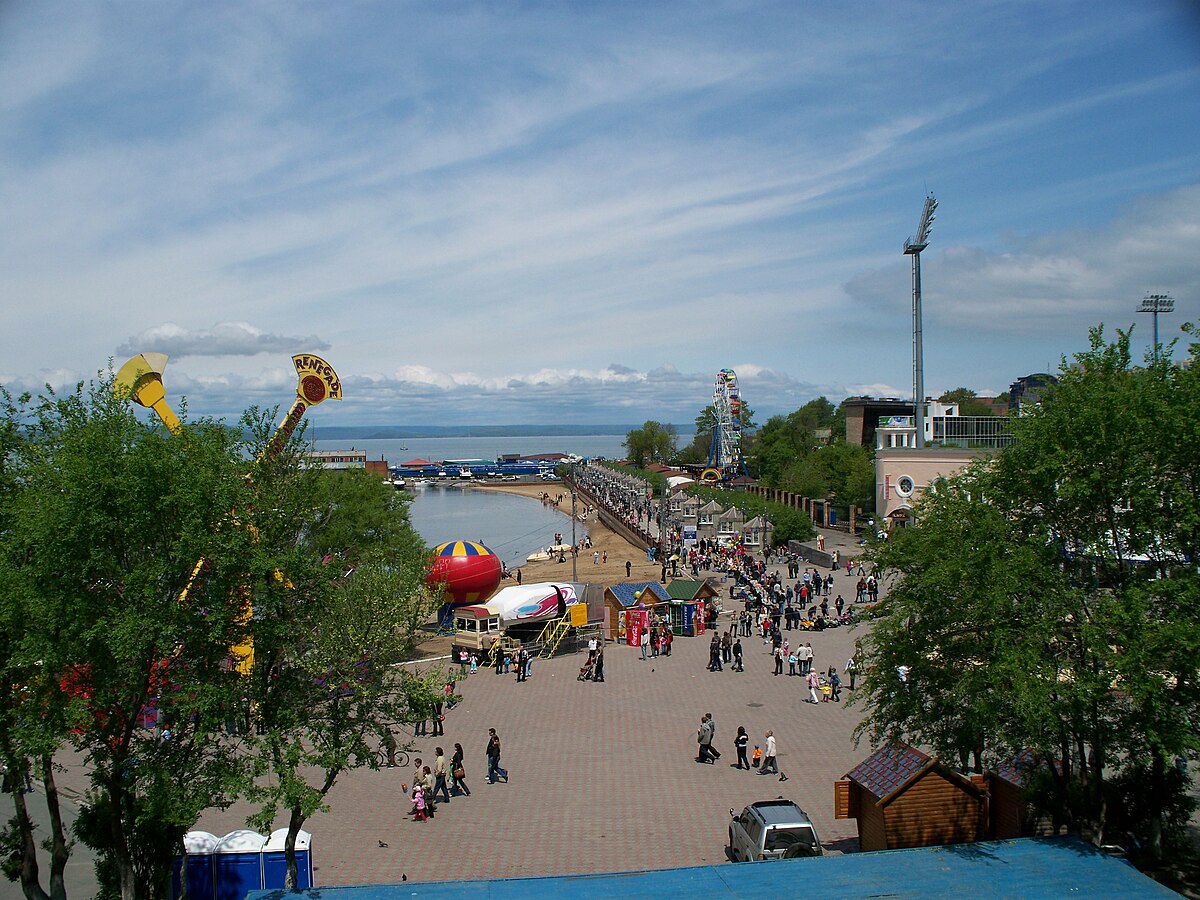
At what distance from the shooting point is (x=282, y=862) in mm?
12320

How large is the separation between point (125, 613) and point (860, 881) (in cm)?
829

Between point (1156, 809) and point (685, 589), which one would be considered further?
point (685, 589)

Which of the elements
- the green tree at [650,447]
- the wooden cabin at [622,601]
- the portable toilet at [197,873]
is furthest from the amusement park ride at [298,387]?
the green tree at [650,447]

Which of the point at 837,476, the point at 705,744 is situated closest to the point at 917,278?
the point at 837,476

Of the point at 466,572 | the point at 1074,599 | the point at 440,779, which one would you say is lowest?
the point at 440,779

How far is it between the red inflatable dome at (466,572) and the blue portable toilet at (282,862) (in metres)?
20.1

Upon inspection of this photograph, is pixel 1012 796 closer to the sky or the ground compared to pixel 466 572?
closer to the ground

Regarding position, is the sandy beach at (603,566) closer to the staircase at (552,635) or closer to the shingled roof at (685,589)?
the shingled roof at (685,589)

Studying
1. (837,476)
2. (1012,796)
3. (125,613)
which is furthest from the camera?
(837,476)

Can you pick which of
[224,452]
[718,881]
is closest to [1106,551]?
[718,881]

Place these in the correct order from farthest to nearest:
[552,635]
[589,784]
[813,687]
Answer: [552,635] < [813,687] < [589,784]

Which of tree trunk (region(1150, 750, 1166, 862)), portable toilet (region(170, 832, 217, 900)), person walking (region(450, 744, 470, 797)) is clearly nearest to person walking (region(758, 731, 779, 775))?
person walking (region(450, 744, 470, 797))

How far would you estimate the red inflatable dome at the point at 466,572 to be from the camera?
3306 cm

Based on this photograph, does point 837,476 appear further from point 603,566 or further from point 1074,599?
point 1074,599
